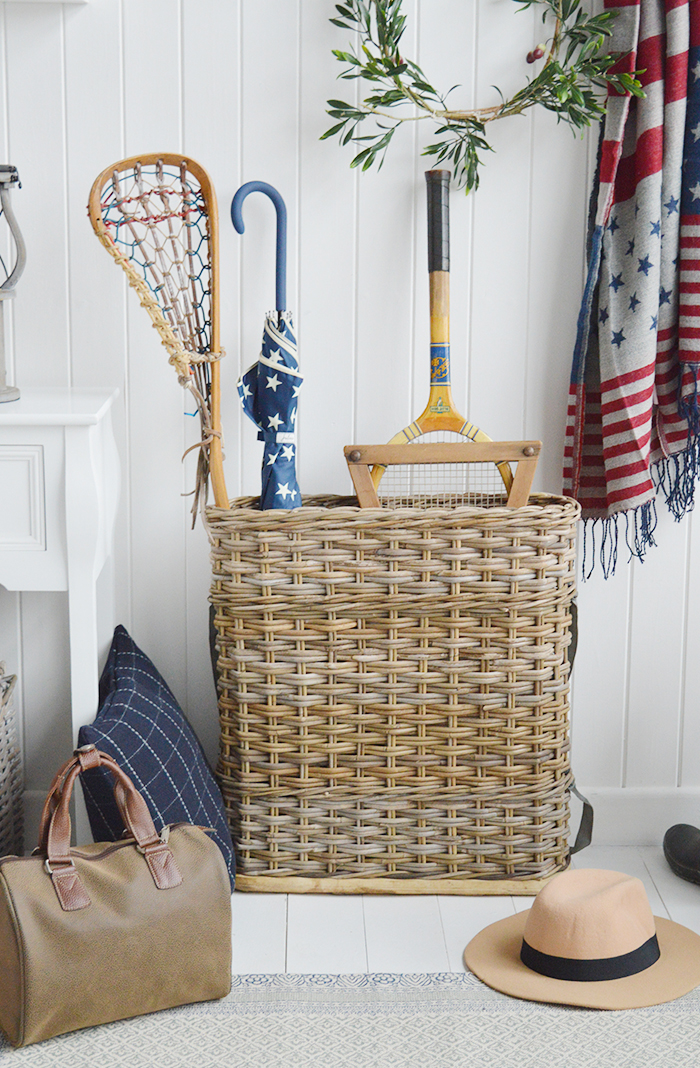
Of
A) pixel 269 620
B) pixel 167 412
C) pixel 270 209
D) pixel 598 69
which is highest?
pixel 598 69

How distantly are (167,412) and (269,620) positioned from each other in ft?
1.56

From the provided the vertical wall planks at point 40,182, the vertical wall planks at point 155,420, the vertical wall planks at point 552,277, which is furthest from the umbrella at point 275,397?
the vertical wall planks at point 552,277

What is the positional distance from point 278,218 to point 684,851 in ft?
4.25

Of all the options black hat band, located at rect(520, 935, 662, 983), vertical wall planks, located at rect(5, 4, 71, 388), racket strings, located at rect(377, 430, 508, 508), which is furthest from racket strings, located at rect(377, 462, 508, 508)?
black hat band, located at rect(520, 935, 662, 983)

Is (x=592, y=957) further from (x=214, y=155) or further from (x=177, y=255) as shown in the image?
(x=214, y=155)

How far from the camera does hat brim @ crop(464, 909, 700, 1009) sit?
55.6 inches

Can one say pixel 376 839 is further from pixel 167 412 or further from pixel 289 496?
pixel 167 412

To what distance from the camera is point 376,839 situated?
67.6 inches

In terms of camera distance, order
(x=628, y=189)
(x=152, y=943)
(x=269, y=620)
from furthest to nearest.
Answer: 1. (x=628, y=189)
2. (x=269, y=620)
3. (x=152, y=943)

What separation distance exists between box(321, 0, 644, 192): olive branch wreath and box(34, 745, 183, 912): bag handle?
1.06m

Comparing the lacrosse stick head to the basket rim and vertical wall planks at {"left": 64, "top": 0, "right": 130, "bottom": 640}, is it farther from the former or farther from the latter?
the basket rim

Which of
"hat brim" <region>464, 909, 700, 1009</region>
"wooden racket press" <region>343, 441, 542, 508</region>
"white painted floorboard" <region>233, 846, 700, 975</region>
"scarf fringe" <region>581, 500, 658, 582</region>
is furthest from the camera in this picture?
"scarf fringe" <region>581, 500, 658, 582</region>

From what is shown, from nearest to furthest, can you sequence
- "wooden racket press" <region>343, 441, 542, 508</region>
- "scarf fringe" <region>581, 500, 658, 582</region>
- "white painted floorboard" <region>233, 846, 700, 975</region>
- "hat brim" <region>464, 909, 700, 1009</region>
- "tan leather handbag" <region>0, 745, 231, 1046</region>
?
"tan leather handbag" <region>0, 745, 231, 1046</region> → "hat brim" <region>464, 909, 700, 1009</region> → "white painted floorboard" <region>233, 846, 700, 975</region> → "wooden racket press" <region>343, 441, 542, 508</region> → "scarf fringe" <region>581, 500, 658, 582</region>

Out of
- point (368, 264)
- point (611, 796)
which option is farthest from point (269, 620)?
point (611, 796)
